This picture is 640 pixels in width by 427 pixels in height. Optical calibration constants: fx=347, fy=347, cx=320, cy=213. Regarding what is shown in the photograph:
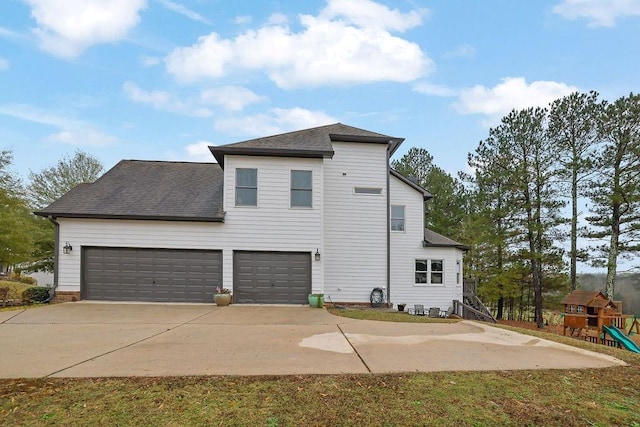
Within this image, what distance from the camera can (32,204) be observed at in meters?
25.7

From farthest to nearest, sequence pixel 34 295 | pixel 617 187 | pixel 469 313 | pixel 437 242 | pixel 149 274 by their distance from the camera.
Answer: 1. pixel 617 187
2. pixel 437 242
3. pixel 469 313
4. pixel 149 274
5. pixel 34 295

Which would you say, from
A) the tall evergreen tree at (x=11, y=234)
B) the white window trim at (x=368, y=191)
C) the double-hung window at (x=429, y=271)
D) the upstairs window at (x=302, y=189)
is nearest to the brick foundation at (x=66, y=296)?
the tall evergreen tree at (x=11, y=234)

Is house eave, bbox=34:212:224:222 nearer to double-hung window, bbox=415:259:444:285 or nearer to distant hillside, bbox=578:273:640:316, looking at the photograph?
double-hung window, bbox=415:259:444:285

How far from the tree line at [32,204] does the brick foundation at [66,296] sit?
5487 mm

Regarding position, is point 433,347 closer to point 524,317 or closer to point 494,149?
point 494,149

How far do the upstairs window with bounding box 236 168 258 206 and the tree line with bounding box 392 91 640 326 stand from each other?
14.8 meters

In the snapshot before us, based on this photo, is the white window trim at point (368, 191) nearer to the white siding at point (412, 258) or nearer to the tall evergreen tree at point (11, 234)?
the white siding at point (412, 258)

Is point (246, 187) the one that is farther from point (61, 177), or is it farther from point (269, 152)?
point (61, 177)

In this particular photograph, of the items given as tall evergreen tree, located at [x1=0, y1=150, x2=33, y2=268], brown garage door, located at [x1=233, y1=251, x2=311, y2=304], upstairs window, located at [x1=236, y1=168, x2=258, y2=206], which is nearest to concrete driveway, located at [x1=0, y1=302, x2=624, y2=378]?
brown garage door, located at [x1=233, y1=251, x2=311, y2=304]

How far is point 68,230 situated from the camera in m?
12.6

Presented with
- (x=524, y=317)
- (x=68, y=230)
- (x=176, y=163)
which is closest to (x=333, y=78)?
(x=176, y=163)

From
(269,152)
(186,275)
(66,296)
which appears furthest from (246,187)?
(66,296)

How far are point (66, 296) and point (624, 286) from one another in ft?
116

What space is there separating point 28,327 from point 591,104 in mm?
25642
